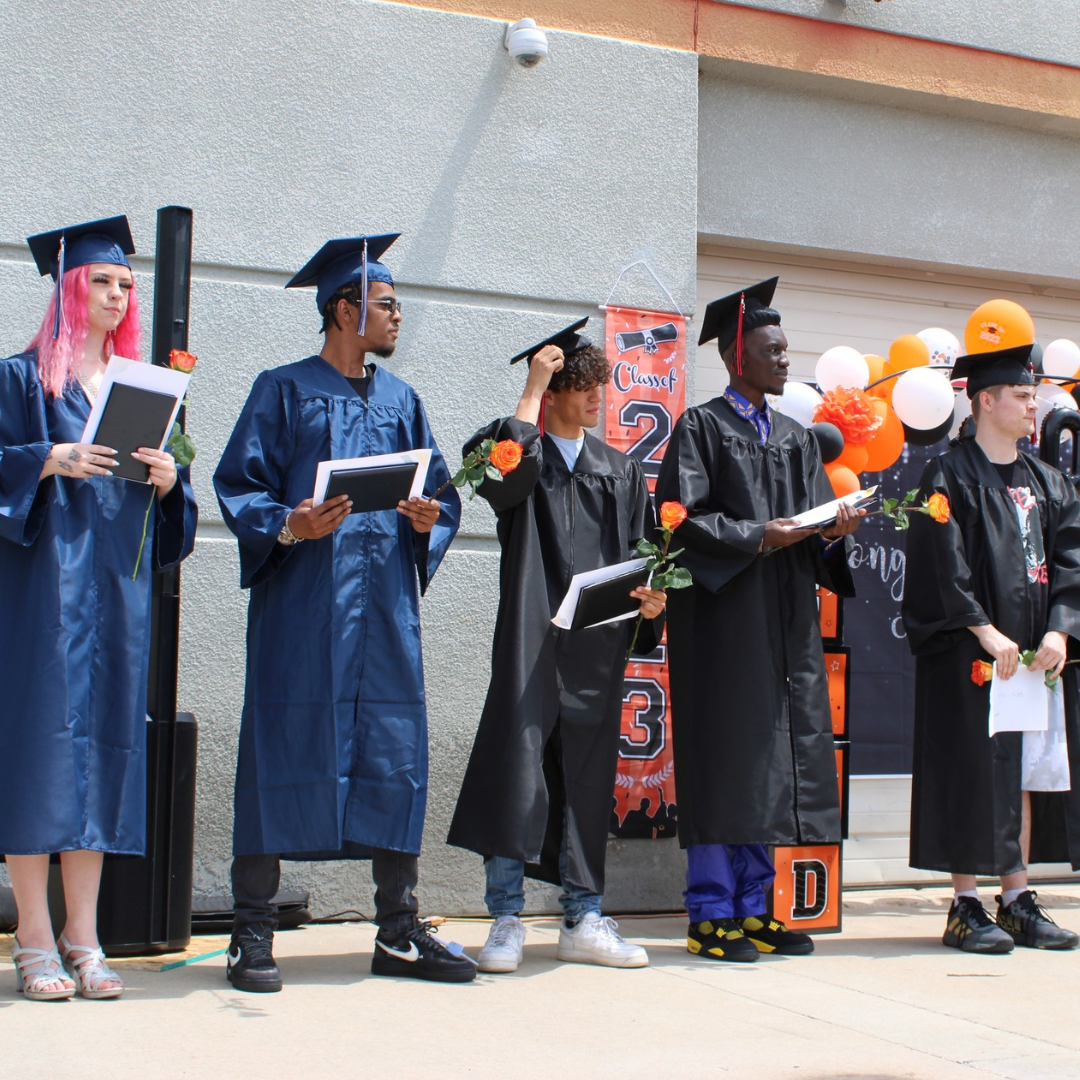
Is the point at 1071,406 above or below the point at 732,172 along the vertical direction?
below

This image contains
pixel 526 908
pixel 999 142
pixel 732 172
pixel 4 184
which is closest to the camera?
pixel 4 184

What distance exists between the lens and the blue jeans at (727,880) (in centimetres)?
470

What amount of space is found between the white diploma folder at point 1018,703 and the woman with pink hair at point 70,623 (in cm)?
292

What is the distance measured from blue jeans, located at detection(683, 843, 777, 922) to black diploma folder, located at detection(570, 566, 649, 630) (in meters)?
0.91

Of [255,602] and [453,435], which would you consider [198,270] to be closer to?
[453,435]

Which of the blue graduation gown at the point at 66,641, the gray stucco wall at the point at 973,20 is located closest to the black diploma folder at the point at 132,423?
the blue graduation gown at the point at 66,641

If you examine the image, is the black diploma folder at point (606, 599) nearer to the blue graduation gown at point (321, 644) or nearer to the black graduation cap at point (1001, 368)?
the blue graduation gown at point (321, 644)

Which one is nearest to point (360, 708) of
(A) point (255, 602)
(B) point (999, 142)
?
(A) point (255, 602)

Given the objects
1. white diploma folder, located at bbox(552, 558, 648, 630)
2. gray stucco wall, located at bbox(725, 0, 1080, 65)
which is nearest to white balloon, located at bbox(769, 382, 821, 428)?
white diploma folder, located at bbox(552, 558, 648, 630)

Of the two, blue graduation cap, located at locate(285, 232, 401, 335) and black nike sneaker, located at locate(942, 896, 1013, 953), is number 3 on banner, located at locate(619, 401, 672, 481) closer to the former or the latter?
blue graduation cap, located at locate(285, 232, 401, 335)

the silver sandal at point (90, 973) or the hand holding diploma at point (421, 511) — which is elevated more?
the hand holding diploma at point (421, 511)

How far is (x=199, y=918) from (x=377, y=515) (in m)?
1.74

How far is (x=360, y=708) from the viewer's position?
4059mm

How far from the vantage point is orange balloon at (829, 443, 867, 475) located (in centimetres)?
547
